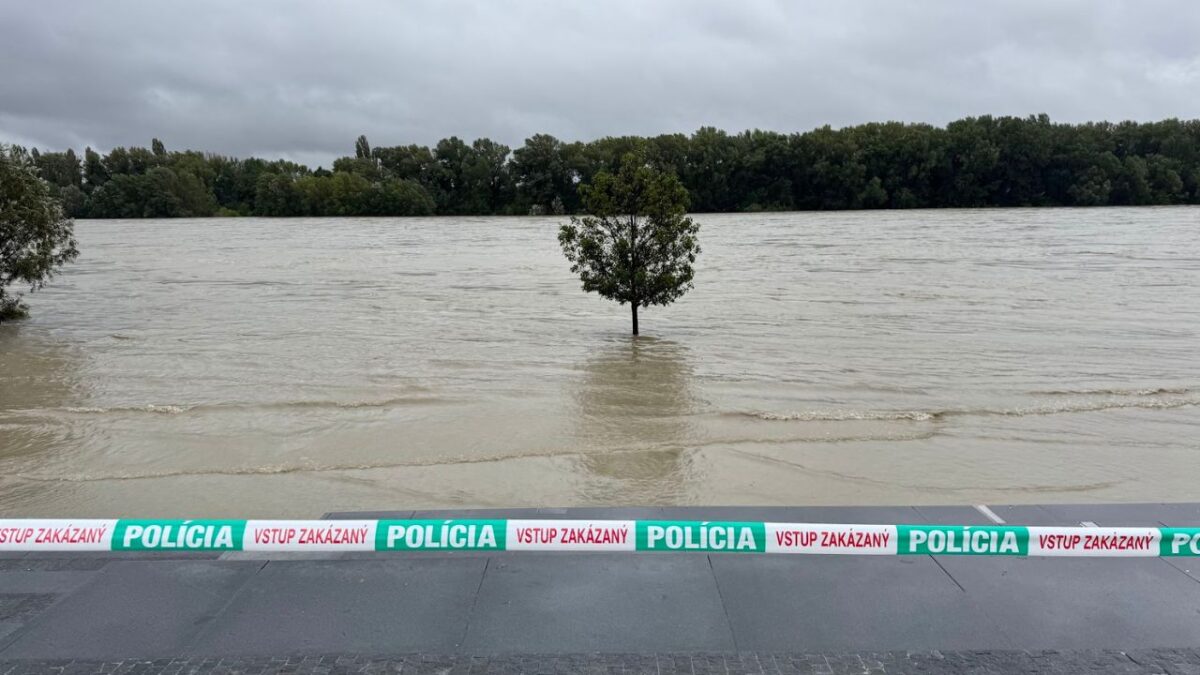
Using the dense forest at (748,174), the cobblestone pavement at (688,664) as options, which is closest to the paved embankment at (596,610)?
the cobblestone pavement at (688,664)

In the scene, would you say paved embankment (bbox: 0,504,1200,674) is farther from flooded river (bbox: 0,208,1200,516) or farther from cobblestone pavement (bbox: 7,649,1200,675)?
flooded river (bbox: 0,208,1200,516)

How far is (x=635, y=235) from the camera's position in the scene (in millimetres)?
17891

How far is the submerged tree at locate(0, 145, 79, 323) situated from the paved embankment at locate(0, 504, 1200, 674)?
65.2ft

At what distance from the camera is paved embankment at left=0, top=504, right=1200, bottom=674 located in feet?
12.3

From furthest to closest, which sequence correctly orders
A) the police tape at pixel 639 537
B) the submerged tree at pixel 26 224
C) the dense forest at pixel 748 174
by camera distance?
1. the dense forest at pixel 748 174
2. the submerged tree at pixel 26 224
3. the police tape at pixel 639 537

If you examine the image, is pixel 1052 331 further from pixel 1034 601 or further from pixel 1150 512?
pixel 1034 601

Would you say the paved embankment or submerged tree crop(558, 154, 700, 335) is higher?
submerged tree crop(558, 154, 700, 335)

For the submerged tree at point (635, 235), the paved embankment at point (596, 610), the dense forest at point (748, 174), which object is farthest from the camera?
the dense forest at point (748, 174)

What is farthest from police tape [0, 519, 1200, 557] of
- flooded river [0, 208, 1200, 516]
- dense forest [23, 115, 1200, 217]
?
dense forest [23, 115, 1200, 217]

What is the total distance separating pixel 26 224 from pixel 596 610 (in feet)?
73.2

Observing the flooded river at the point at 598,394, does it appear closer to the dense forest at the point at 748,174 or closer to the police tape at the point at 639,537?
the police tape at the point at 639,537

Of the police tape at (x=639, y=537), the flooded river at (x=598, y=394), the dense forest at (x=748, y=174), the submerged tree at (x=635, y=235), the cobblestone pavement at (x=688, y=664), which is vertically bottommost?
the flooded river at (x=598, y=394)

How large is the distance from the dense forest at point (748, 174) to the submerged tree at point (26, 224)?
62.0 meters

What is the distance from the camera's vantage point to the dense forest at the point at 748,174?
84500mm
